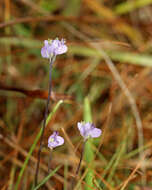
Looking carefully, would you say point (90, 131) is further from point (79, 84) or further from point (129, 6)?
point (129, 6)

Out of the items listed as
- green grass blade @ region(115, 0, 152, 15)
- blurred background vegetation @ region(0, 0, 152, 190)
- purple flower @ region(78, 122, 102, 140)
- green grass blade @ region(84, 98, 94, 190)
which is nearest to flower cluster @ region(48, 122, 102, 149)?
purple flower @ region(78, 122, 102, 140)

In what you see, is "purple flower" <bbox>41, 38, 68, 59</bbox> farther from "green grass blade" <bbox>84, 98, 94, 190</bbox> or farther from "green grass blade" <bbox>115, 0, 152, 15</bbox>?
"green grass blade" <bbox>115, 0, 152, 15</bbox>

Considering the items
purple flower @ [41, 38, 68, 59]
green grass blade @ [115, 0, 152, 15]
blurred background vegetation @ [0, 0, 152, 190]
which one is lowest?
purple flower @ [41, 38, 68, 59]

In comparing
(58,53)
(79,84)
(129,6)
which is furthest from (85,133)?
(129,6)

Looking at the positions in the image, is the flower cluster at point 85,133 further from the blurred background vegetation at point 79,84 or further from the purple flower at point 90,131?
the blurred background vegetation at point 79,84

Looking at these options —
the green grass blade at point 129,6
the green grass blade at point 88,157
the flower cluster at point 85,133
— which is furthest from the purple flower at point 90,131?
the green grass blade at point 129,6

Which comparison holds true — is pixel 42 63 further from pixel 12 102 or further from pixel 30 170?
pixel 30 170

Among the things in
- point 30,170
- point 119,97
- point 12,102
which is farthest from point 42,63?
point 30,170

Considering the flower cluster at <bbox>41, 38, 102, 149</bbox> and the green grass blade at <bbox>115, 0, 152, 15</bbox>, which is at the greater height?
the green grass blade at <bbox>115, 0, 152, 15</bbox>
